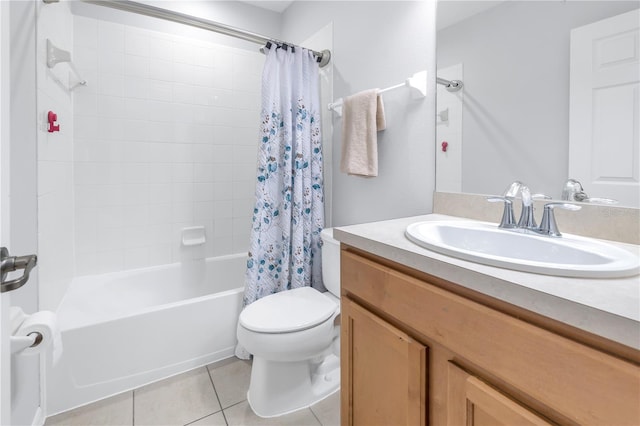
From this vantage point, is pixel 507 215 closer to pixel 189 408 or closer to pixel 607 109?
pixel 607 109

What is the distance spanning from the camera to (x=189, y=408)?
143cm

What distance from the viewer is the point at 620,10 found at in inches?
33.0

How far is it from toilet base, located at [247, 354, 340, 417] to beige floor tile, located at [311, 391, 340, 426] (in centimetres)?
2

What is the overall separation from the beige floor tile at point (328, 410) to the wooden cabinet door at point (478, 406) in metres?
0.90

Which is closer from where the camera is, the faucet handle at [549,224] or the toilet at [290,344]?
the faucet handle at [549,224]

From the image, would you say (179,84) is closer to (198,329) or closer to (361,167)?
(361,167)

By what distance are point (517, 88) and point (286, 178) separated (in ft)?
3.87

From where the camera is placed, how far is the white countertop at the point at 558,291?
1.41 feet

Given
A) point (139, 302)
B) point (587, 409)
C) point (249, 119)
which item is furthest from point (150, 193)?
point (587, 409)

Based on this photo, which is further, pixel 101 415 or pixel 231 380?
pixel 231 380

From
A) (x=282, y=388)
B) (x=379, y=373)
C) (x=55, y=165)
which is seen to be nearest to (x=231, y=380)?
(x=282, y=388)

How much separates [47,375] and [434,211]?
1893mm

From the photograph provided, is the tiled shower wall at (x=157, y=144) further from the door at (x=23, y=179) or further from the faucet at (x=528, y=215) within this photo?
the faucet at (x=528, y=215)

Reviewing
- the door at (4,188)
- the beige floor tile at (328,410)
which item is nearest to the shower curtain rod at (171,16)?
the door at (4,188)
